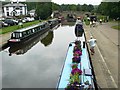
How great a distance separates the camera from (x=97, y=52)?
47.9 ft

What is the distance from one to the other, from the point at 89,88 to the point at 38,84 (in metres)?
4.20

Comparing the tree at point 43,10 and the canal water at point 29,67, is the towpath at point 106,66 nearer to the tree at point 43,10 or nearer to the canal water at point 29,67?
the canal water at point 29,67

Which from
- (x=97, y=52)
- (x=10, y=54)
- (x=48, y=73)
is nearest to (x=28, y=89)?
(x=48, y=73)

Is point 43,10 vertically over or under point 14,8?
under

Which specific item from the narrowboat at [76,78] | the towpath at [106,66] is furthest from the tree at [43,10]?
the narrowboat at [76,78]

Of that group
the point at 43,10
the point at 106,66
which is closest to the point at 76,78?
the point at 106,66

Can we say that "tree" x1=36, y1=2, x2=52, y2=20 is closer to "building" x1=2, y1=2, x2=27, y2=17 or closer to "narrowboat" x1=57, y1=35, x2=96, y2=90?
"building" x1=2, y1=2, x2=27, y2=17

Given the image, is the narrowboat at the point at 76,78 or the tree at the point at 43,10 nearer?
the narrowboat at the point at 76,78

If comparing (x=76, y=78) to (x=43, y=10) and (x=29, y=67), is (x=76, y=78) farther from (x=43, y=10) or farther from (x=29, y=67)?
(x=43, y=10)

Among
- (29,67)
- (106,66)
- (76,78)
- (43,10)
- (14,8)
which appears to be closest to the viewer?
(76,78)

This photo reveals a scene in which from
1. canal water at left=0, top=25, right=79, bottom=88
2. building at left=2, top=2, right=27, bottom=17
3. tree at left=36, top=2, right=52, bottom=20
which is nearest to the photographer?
canal water at left=0, top=25, right=79, bottom=88

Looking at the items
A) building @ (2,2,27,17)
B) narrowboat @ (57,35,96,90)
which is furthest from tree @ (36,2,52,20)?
narrowboat @ (57,35,96,90)

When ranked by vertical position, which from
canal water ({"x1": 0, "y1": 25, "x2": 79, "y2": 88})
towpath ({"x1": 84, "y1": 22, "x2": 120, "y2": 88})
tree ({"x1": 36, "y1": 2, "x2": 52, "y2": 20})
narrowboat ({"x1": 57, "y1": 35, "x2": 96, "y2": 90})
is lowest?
canal water ({"x1": 0, "y1": 25, "x2": 79, "y2": 88})

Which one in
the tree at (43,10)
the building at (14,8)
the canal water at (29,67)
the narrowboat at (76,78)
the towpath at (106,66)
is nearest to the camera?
the narrowboat at (76,78)
